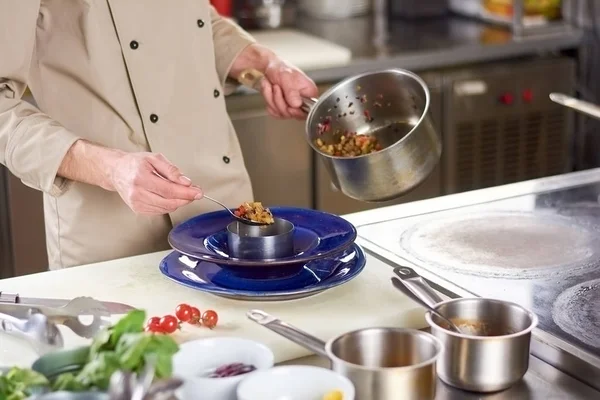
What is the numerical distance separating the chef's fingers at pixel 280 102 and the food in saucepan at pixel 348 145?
12 cm

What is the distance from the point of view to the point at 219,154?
1.81 meters

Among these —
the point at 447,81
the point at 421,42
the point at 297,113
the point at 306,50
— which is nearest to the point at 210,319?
the point at 297,113

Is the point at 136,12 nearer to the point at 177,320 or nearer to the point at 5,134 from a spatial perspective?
the point at 5,134

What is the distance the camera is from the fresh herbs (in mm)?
1005

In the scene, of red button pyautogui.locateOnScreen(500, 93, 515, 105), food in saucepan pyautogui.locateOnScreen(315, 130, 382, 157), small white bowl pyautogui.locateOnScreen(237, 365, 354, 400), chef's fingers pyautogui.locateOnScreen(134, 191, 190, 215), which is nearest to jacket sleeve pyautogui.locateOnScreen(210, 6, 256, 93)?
food in saucepan pyautogui.locateOnScreen(315, 130, 382, 157)

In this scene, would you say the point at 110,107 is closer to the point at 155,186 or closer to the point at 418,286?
the point at 155,186

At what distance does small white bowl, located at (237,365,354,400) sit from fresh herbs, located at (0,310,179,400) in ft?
0.33

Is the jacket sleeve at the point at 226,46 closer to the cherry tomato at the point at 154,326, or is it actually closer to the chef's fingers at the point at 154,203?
the chef's fingers at the point at 154,203

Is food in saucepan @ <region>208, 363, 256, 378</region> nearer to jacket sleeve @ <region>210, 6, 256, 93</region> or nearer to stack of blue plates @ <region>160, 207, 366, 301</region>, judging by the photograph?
stack of blue plates @ <region>160, 207, 366, 301</region>

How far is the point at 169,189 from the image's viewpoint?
1.41 meters

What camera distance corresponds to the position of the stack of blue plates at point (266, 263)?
1.41 m

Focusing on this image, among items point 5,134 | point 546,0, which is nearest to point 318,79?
point 546,0

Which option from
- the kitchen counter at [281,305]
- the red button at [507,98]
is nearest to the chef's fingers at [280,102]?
the kitchen counter at [281,305]

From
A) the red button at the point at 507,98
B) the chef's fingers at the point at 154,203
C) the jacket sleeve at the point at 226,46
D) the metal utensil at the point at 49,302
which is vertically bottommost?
the red button at the point at 507,98
